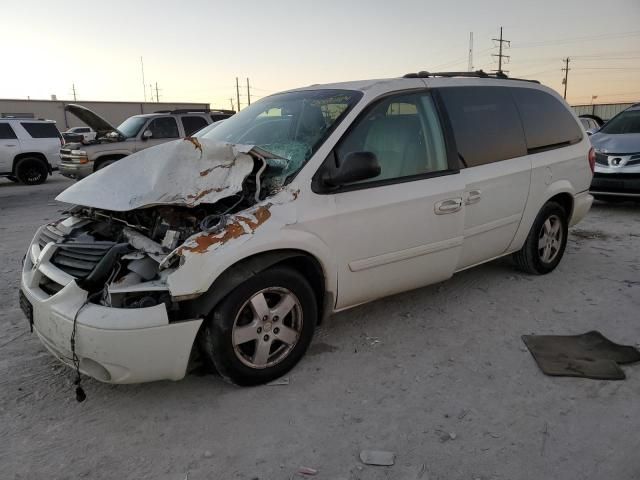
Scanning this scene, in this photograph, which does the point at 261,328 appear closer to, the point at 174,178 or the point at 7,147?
the point at 174,178

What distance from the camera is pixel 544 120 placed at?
4543 mm

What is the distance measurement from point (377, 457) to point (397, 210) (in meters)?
1.60

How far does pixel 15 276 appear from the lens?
5035 millimetres

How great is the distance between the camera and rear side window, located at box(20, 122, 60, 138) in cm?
1421

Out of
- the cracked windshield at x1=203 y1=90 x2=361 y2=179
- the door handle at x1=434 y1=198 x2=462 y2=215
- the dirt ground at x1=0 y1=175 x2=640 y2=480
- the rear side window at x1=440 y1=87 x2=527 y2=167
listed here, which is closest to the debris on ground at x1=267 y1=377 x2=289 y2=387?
the dirt ground at x1=0 y1=175 x2=640 y2=480

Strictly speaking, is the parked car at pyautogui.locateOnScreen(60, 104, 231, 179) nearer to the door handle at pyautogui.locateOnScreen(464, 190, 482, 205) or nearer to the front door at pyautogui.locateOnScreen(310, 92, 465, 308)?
the front door at pyautogui.locateOnScreen(310, 92, 465, 308)

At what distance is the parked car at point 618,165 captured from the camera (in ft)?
24.5

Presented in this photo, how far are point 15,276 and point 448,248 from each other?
4.36 meters

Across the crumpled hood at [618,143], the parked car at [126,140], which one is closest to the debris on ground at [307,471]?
the crumpled hood at [618,143]

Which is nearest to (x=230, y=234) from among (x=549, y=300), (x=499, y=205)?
(x=499, y=205)

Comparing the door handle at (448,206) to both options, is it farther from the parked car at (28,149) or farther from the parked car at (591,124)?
the parked car at (28,149)

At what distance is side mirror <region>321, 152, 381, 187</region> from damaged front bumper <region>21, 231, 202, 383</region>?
116 centimetres

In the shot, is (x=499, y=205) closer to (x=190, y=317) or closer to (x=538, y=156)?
(x=538, y=156)

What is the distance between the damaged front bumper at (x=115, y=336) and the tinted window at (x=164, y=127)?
402 inches
